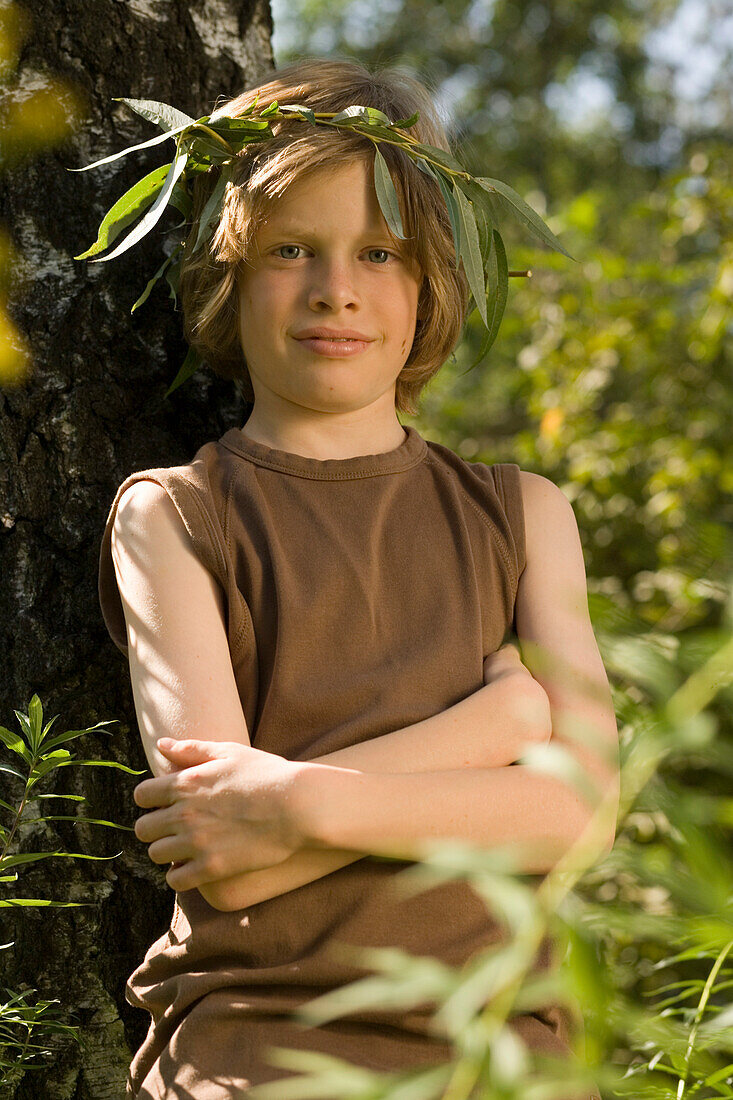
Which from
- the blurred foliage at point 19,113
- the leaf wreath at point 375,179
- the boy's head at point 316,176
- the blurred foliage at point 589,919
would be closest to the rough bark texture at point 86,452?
the blurred foliage at point 19,113

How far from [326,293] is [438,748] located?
25.8 inches

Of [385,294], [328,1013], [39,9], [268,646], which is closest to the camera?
[328,1013]

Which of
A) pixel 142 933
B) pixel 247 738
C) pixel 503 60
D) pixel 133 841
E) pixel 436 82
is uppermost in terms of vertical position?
pixel 503 60

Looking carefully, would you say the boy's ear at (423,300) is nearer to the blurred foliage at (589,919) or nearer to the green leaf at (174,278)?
the green leaf at (174,278)

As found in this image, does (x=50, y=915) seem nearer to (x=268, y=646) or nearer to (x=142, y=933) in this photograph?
(x=142, y=933)

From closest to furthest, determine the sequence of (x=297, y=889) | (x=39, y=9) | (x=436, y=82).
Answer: (x=297, y=889) → (x=39, y=9) → (x=436, y=82)

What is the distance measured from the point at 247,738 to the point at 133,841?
47cm

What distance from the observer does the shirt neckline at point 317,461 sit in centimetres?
169

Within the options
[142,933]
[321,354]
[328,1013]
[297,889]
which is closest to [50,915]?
[142,933]

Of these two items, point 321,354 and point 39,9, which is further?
point 39,9

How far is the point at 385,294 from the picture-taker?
5.48ft

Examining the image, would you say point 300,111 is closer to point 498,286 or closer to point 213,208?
point 213,208

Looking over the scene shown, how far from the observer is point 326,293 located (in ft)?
5.27

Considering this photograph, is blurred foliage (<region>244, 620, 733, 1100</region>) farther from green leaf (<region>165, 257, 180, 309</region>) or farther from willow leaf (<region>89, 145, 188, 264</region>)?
green leaf (<region>165, 257, 180, 309</region>)
